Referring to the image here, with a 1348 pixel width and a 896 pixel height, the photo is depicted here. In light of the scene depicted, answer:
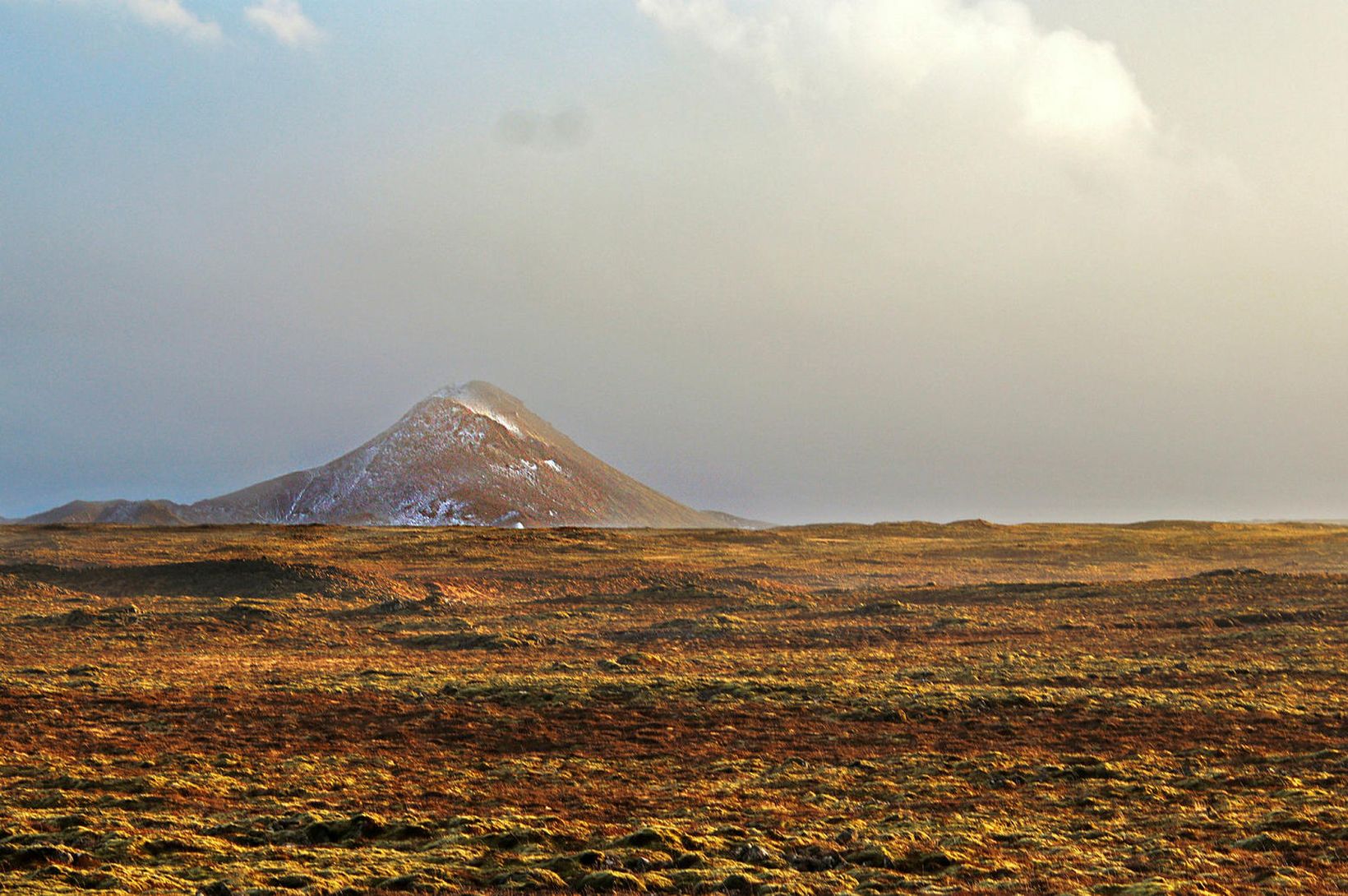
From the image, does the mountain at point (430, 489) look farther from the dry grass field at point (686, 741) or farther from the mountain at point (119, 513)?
the dry grass field at point (686, 741)

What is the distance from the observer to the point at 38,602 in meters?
54.2

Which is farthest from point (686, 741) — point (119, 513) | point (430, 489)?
point (119, 513)

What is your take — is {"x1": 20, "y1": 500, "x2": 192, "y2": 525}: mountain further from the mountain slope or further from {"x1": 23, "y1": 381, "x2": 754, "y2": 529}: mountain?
the mountain slope

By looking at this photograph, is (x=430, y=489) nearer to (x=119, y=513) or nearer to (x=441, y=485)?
(x=441, y=485)

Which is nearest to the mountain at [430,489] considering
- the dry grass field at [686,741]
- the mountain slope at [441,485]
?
the mountain slope at [441,485]

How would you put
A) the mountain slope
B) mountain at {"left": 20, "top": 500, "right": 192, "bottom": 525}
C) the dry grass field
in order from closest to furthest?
1. the dry grass field
2. the mountain slope
3. mountain at {"left": 20, "top": 500, "right": 192, "bottom": 525}

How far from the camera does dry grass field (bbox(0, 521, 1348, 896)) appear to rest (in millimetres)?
13961

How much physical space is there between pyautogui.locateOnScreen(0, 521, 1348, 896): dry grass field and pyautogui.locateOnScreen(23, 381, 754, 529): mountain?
104760mm

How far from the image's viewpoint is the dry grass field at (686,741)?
1396 cm

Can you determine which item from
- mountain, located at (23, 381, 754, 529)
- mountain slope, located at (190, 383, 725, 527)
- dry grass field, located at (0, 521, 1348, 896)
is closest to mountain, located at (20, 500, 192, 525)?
mountain, located at (23, 381, 754, 529)

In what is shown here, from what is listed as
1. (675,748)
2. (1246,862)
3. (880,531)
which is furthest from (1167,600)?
(880,531)

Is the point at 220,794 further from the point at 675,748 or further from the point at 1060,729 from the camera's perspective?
the point at 1060,729

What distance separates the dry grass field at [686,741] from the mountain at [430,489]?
344ft

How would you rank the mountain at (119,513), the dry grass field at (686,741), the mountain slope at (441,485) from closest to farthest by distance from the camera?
1. the dry grass field at (686,741)
2. the mountain slope at (441,485)
3. the mountain at (119,513)
